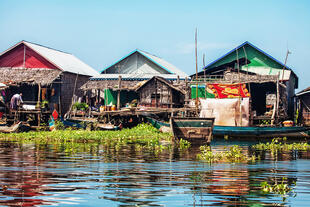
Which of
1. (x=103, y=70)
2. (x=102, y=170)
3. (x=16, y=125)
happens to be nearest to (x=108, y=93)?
(x=103, y=70)

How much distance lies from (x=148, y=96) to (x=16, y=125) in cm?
850

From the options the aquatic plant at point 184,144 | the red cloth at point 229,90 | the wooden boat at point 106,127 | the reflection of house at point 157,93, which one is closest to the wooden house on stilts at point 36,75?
the wooden boat at point 106,127

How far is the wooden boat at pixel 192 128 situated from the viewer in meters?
18.8

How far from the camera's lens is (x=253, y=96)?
3106cm

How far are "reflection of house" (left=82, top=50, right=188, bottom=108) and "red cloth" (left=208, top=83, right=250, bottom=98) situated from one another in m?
3.42

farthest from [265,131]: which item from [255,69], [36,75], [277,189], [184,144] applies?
[277,189]

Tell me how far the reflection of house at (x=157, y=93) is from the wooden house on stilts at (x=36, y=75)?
4.50 metres

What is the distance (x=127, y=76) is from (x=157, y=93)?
13.6ft

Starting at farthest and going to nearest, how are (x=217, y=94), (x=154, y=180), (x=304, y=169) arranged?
(x=217, y=94)
(x=304, y=169)
(x=154, y=180)

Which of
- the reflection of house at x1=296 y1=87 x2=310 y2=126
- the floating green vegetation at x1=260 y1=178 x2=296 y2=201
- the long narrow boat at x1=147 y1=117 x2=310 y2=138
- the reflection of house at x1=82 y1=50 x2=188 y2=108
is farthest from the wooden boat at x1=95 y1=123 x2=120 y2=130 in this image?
the floating green vegetation at x1=260 y1=178 x2=296 y2=201

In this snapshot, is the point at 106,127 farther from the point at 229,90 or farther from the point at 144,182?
the point at 144,182

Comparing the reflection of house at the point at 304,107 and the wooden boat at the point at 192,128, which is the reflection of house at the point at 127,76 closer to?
the reflection of house at the point at 304,107

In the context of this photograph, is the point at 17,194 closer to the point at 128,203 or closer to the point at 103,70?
the point at 128,203

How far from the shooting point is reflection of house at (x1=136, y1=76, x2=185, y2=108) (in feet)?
95.6
